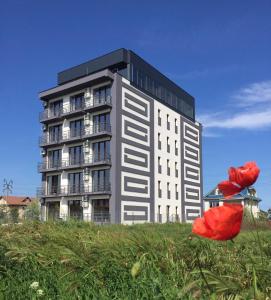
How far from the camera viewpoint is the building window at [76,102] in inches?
1549

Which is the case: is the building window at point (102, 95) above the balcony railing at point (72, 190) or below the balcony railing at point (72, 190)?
above

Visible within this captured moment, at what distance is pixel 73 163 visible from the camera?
128ft

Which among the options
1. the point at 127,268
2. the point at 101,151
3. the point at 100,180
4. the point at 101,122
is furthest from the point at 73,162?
the point at 127,268

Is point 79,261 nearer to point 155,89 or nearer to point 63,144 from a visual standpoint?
point 63,144

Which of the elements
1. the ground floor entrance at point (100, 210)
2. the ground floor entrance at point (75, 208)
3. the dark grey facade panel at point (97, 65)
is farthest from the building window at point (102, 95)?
the ground floor entrance at point (75, 208)

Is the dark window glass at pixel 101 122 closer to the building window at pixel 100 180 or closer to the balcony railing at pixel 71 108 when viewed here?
the balcony railing at pixel 71 108

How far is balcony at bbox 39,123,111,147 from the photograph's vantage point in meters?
36.3

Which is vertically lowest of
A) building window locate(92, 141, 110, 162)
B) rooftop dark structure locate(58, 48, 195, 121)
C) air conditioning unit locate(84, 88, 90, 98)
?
building window locate(92, 141, 110, 162)

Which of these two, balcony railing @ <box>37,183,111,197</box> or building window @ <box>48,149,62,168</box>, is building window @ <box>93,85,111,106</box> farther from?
balcony railing @ <box>37,183,111,197</box>

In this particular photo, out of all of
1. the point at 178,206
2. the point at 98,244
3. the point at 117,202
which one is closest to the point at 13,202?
the point at 178,206

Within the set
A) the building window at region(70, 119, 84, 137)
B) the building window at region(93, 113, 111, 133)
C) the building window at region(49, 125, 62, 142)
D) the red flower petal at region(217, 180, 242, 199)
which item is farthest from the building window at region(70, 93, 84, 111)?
the red flower petal at region(217, 180, 242, 199)

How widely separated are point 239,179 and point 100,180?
112 feet

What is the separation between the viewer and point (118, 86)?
36375 mm

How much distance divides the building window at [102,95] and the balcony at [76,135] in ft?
7.36
